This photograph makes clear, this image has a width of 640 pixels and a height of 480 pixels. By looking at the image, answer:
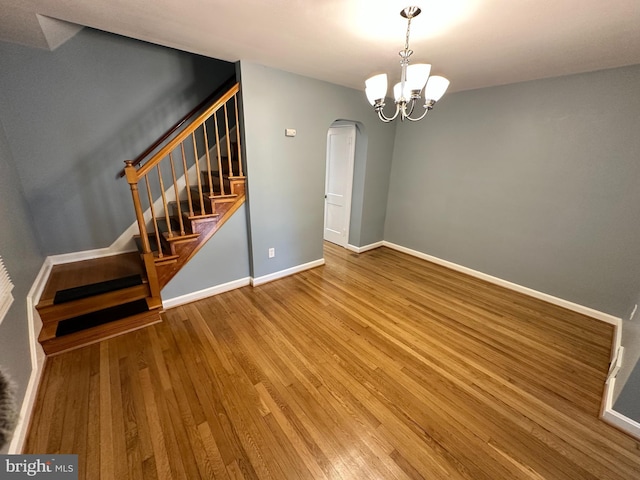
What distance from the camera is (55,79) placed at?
2.37 metres

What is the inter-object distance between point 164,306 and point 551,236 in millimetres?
4230

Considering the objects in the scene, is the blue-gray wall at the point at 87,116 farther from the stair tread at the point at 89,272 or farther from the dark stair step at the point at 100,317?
the dark stair step at the point at 100,317

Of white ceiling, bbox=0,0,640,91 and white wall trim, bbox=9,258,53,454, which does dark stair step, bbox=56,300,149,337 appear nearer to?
white wall trim, bbox=9,258,53,454

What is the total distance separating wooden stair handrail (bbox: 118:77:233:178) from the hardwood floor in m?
1.75

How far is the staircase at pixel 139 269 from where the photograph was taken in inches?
79.6

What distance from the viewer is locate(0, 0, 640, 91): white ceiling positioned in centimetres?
145

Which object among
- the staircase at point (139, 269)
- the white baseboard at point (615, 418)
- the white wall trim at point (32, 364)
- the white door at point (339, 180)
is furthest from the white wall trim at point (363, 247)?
the white wall trim at point (32, 364)

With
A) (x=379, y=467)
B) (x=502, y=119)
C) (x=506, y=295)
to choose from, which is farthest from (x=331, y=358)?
(x=502, y=119)

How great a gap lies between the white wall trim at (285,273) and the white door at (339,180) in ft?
3.19

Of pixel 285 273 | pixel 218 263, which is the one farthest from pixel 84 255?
pixel 285 273

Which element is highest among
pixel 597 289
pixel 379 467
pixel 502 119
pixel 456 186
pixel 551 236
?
pixel 502 119

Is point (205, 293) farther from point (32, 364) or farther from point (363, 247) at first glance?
point (363, 247)

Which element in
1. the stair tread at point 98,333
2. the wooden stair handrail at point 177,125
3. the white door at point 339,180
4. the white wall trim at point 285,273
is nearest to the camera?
the stair tread at point 98,333

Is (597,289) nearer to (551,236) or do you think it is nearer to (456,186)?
(551,236)
